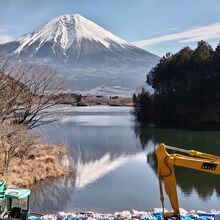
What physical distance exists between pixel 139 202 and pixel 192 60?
3584 centimetres

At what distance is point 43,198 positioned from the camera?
18.0 m

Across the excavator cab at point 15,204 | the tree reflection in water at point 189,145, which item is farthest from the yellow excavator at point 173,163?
the tree reflection in water at point 189,145

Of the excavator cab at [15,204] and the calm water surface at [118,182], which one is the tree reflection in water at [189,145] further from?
the excavator cab at [15,204]

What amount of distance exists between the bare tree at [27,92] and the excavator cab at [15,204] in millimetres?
10956

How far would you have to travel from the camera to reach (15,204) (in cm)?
1109

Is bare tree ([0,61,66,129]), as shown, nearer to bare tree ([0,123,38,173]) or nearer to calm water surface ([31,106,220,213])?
bare tree ([0,123,38,173])

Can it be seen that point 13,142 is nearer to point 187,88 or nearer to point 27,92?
point 27,92

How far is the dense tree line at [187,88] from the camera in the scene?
49000 mm

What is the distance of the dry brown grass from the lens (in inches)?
753

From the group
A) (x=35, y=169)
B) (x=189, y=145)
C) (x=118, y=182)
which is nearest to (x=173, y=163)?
(x=118, y=182)

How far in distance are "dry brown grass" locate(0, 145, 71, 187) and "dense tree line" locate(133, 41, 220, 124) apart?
91.9ft

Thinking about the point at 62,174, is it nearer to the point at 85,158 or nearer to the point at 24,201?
the point at 85,158

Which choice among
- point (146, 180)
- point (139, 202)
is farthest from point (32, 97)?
point (139, 202)

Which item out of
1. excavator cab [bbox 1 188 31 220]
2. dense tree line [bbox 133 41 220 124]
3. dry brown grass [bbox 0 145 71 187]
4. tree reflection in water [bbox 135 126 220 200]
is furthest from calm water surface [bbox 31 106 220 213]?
dense tree line [bbox 133 41 220 124]
